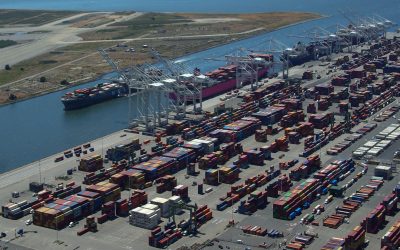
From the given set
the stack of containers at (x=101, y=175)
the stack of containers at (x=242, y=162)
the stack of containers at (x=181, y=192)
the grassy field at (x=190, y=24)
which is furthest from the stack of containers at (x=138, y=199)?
the grassy field at (x=190, y=24)

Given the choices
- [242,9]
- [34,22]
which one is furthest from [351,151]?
[242,9]

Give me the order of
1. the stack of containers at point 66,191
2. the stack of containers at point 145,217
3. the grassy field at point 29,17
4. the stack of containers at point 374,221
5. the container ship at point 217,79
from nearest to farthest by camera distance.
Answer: the stack of containers at point 374,221 → the stack of containers at point 145,217 → the stack of containers at point 66,191 → the container ship at point 217,79 → the grassy field at point 29,17

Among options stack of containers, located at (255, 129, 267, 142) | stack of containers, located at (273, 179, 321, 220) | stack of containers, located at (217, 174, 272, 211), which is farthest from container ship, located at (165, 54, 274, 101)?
stack of containers, located at (273, 179, 321, 220)

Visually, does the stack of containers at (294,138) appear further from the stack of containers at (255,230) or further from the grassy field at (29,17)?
the grassy field at (29,17)

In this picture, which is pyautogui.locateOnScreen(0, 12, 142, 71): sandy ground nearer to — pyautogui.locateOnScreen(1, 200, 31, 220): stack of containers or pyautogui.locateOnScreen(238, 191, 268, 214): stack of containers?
pyautogui.locateOnScreen(1, 200, 31, 220): stack of containers

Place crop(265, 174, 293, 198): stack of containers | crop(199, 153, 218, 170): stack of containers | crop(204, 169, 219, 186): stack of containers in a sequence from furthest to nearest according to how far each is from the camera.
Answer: crop(199, 153, 218, 170): stack of containers
crop(204, 169, 219, 186): stack of containers
crop(265, 174, 293, 198): stack of containers

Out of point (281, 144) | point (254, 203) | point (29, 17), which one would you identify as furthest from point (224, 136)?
point (29, 17)
